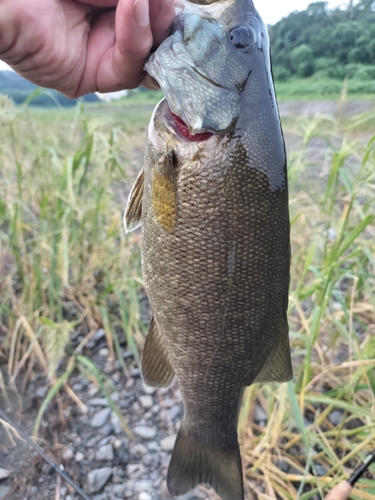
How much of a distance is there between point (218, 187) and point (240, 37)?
35 cm

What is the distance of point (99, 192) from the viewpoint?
7.57ft

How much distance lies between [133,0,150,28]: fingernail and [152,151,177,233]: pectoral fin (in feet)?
0.91

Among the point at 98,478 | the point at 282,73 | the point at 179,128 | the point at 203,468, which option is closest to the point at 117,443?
the point at 98,478

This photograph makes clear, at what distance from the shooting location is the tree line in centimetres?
325

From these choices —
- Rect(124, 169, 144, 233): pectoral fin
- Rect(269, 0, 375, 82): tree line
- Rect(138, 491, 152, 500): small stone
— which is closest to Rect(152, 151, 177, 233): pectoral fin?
Rect(124, 169, 144, 233): pectoral fin

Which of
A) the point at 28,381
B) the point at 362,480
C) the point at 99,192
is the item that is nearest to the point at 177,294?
the point at 362,480

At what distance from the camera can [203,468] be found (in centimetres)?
128

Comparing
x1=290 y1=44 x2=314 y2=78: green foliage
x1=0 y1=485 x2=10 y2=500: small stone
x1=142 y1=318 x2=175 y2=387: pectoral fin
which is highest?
x1=290 y1=44 x2=314 y2=78: green foliage

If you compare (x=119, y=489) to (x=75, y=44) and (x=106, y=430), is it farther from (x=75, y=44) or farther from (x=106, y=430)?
(x=75, y=44)

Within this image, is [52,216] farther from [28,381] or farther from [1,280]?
[28,381]

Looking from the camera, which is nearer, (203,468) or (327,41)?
(203,468)

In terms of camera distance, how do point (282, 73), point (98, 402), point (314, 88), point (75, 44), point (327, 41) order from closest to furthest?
point (75, 44) < point (98, 402) < point (327, 41) < point (282, 73) < point (314, 88)

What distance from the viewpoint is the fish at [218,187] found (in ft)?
3.09

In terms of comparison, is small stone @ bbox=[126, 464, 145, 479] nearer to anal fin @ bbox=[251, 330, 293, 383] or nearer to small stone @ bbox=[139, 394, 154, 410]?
small stone @ bbox=[139, 394, 154, 410]
